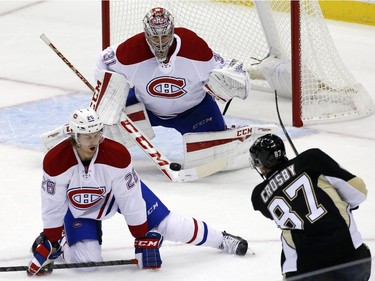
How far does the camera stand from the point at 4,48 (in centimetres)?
771

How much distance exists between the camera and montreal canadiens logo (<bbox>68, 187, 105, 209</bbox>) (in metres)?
4.10

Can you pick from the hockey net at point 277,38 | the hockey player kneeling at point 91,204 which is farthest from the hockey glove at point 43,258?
the hockey net at point 277,38

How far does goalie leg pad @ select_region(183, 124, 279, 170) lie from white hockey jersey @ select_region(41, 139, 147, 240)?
3.93 feet

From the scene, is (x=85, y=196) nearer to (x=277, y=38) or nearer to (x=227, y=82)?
(x=227, y=82)

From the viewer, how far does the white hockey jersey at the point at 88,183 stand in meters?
4.05

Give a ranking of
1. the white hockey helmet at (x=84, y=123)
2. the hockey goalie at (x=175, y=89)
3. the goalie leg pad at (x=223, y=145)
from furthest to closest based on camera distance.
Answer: the goalie leg pad at (x=223, y=145) → the hockey goalie at (x=175, y=89) → the white hockey helmet at (x=84, y=123)

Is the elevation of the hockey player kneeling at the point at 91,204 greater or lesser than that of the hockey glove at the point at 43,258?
greater

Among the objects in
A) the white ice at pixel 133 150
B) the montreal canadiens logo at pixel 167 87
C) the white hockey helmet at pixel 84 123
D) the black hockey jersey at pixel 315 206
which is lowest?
the white ice at pixel 133 150

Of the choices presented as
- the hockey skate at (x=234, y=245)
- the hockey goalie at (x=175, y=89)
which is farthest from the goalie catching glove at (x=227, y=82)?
the hockey skate at (x=234, y=245)

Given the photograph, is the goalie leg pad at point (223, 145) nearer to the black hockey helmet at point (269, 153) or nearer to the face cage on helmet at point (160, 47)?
the face cage on helmet at point (160, 47)

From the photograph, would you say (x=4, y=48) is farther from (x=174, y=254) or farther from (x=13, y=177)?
(x=174, y=254)

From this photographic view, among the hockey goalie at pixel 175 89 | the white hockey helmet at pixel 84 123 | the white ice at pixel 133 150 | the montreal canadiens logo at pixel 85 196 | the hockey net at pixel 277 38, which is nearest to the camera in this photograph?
the white hockey helmet at pixel 84 123

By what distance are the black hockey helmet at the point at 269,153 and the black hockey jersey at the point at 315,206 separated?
28 millimetres

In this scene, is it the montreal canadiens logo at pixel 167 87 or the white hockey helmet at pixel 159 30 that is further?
the montreal canadiens logo at pixel 167 87
